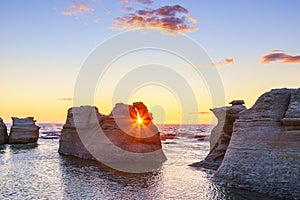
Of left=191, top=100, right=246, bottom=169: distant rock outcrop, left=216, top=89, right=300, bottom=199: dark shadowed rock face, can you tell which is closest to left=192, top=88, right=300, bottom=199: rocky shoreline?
left=216, top=89, right=300, bottom=199: dark shadowed rock face

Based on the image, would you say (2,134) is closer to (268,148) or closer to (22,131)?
(22,131)

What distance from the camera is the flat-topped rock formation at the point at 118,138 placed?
169 ft

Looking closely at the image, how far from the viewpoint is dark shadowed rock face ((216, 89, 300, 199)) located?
26328mm

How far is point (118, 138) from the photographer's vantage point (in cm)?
5309

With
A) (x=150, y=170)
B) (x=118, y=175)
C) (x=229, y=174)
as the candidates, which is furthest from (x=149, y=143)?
(x=229, y=174)

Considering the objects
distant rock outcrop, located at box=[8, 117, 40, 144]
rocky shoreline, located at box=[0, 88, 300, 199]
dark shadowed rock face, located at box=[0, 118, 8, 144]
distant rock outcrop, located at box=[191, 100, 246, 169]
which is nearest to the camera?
rocky shoreline, located at box=[0, 88, 300, 199]

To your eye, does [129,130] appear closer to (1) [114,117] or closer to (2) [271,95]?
(1) [114,117]

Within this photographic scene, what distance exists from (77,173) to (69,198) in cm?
1299

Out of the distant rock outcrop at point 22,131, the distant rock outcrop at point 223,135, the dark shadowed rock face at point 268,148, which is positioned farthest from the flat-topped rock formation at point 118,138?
the distant rock outcrop at point 22,131

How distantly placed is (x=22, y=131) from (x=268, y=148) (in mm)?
75586

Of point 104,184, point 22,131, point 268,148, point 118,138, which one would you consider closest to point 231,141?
point 268,148

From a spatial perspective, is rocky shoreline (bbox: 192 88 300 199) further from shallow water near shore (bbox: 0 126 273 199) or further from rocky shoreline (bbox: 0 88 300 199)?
shallow water near shore (bbox: 0 126 273 199)

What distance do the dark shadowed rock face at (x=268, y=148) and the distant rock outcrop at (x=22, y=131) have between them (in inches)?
2709

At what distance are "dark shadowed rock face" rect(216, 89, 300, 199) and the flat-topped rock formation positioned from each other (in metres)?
17.4
